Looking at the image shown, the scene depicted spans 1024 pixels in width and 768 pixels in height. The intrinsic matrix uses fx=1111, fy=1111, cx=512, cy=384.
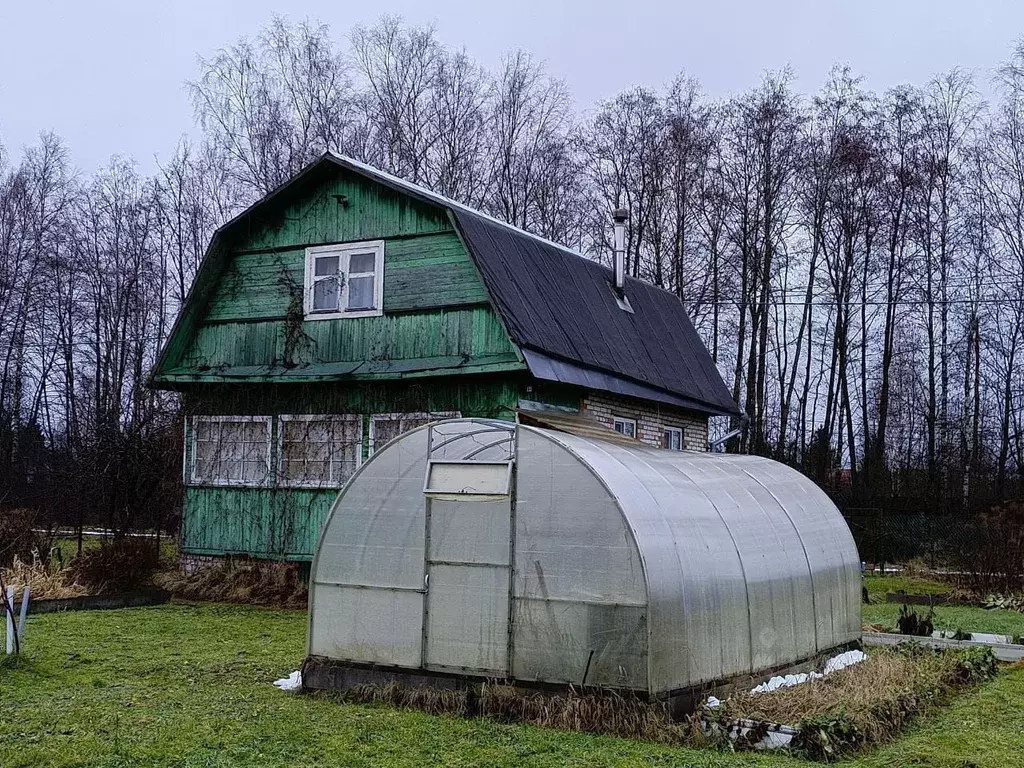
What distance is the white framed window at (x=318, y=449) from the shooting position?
54.4 ft

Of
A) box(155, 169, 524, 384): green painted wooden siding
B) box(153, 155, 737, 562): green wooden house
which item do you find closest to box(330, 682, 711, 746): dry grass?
box(153, 155, 737, 562): green wooden house

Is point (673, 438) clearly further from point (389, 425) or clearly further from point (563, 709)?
point (563, 709)

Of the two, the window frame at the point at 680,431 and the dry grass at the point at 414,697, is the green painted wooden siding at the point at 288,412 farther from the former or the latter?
the dry grass at the point at 414,697

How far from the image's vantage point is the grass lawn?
23.7ft

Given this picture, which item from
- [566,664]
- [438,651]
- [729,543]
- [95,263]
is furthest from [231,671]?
[95,263]

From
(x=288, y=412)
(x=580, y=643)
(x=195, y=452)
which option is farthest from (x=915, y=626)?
(x=195, y=452)

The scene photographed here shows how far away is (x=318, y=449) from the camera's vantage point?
55.3 feet

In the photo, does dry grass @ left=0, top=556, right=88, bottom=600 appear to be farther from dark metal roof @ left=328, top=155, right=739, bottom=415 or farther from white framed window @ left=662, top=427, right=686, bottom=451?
white framed window @ left=662, top=427, right=686, bottom=451

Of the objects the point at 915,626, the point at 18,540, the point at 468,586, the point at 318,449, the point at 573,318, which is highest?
the point at 573,318

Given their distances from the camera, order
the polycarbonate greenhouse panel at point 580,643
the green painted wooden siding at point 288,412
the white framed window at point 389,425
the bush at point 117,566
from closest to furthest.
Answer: the polycarbonate greenhouse panel at point 580,643 → the green painted wooden siding at point 288,412 → the white framed window at point 389,425 → the bush at point 117,566

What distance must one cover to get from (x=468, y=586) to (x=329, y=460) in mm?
8097

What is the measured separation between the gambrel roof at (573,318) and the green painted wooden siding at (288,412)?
38.1 inches

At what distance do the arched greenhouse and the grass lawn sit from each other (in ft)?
2.09

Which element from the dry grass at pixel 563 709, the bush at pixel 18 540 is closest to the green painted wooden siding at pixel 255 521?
the bush at pixel 18 540
